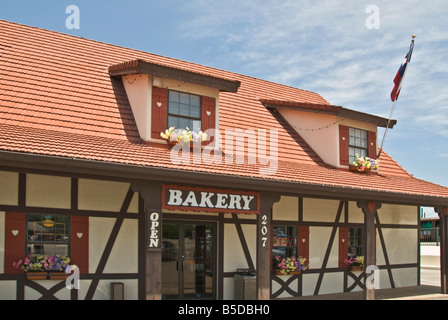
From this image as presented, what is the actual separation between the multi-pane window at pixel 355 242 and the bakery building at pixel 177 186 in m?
0.05

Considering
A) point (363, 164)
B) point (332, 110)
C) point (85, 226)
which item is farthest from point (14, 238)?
point (363, 164)

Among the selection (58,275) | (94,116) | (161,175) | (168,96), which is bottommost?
(58,275)

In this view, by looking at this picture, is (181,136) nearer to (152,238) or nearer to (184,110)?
(184,110)

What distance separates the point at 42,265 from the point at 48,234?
0.67 m

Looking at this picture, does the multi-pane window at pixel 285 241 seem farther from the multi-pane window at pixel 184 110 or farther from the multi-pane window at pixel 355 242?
the multi-pane window at pixel 184 110

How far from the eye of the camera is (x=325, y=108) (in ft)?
53.7

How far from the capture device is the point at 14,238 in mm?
10672

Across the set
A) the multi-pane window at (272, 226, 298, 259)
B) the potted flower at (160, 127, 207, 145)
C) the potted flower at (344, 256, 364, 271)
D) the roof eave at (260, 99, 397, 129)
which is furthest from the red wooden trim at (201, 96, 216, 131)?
the potted flower at (344, 256, 364, 271)

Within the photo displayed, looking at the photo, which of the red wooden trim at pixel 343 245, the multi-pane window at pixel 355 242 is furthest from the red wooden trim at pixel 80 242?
the multi-pane window at pixel 355 242

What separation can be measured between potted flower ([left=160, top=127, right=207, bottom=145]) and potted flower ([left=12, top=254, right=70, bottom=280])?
141 inches

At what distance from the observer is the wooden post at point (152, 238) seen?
1005cm

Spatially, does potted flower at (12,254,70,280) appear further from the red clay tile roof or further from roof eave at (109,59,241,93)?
roof eave at (109,59,241,93)
